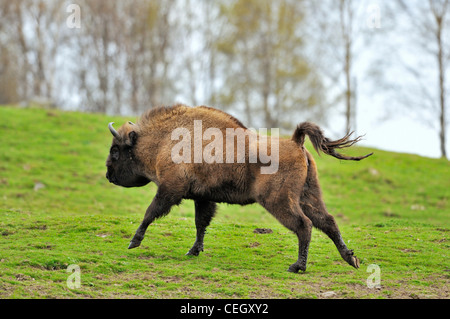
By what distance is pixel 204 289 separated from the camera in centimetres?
736

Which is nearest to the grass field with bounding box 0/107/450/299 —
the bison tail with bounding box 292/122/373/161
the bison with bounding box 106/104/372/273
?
the bison with bounding box 106/104/372/273

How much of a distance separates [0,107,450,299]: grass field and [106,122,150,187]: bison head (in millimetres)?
1020

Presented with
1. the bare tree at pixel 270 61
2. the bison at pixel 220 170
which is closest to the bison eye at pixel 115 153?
the bison at pixel 220 170

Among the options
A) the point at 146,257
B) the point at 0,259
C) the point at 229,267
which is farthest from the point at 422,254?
the point at 0,259

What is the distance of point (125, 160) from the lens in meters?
9.98

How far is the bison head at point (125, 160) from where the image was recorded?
32.3ft

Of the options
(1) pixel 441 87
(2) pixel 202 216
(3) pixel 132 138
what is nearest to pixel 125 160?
(3) pixel 132 138

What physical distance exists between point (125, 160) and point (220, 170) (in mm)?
2250

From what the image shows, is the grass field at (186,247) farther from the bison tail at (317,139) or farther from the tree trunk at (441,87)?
the tree trunk at (441,87)

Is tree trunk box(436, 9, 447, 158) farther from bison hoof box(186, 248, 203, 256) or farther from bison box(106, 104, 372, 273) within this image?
bison hoof box(186, 248, 203, 256)

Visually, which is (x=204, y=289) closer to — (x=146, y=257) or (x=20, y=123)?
(x=146, y=257)

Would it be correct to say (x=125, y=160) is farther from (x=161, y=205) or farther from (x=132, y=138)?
(x=161, y=205)

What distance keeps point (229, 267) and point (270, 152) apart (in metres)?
1.99
